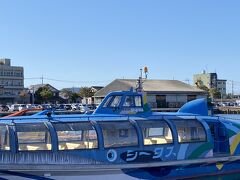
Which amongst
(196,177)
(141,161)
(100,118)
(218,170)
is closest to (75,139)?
(100,118)

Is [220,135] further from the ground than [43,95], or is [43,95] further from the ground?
[43,95]

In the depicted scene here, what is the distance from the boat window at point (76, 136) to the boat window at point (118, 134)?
0.32 metres

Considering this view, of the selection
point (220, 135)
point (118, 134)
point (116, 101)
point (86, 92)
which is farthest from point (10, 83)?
point (118, 134)

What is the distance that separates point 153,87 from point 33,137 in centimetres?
5493

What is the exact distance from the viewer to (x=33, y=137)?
32.7 feet

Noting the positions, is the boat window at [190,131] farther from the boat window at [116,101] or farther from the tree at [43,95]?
the tree at [43,95]

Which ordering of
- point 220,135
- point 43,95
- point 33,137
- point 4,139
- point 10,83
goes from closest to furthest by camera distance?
1. point 4,139
2. point 33,137
3. point 220,135
4. point 43,95
5. point 10,83

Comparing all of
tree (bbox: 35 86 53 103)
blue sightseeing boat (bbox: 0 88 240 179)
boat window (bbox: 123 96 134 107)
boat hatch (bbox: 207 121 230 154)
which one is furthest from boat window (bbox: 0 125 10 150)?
tree (bbox: 35 86 53 103)

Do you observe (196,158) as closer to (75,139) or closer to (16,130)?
(75,139)

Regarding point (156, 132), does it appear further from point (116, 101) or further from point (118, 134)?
point (116, 101)

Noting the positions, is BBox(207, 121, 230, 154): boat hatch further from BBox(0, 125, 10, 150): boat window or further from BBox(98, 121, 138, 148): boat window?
BBox(0, 125, 10, 150): boat window

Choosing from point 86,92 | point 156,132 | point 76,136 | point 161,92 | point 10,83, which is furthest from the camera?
point 10,83

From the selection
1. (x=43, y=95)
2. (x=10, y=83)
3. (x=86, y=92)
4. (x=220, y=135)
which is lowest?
(x=220, y=135)

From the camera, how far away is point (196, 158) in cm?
1138
